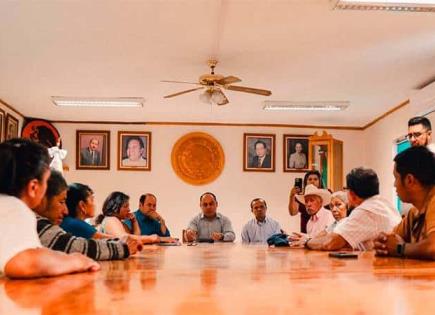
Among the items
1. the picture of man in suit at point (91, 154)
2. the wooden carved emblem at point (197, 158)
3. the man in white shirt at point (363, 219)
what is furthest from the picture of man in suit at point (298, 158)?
the man in white shirt at point (363, 219)

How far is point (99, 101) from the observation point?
727 cm

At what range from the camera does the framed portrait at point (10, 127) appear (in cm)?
766

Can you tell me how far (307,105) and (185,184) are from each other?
9.24 feet

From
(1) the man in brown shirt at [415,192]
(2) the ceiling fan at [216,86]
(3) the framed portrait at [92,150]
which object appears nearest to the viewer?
(1) the man in brown shirt at [415,192]

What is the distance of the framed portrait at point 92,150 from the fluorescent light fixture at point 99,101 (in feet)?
5.66

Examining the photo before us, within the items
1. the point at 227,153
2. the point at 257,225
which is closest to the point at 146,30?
the point at 257,225

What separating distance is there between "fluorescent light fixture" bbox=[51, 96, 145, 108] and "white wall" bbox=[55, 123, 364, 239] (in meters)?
1.73

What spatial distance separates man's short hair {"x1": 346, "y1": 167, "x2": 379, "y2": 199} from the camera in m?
2.90

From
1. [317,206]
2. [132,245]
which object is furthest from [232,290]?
[317,206]

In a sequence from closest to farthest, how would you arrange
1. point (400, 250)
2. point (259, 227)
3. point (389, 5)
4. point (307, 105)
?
1. point (400, 250)
2. point (389, 5)
3. point (259, 227)
4. point (307, 105)

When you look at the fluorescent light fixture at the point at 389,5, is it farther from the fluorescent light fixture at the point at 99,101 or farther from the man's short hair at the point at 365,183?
the fluorescent light fixture at the point at 99,101

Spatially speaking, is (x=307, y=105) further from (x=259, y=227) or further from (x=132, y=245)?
(x=132, y=245)

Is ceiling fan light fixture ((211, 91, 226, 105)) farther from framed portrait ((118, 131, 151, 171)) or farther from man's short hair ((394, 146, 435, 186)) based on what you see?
framed portrait ((118, 131, 151, 171))

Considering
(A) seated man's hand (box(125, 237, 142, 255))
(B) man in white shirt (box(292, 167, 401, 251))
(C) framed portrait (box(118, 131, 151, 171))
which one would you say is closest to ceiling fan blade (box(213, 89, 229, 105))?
(B) man in white shirt (box(292, 167, 401, 251))
